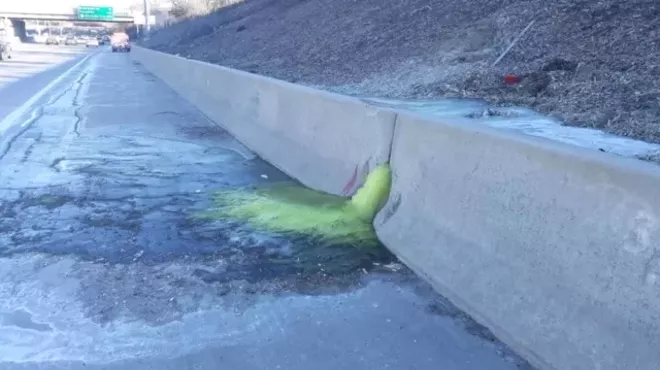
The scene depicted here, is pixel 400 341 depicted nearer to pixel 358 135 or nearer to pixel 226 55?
pixel 358 135

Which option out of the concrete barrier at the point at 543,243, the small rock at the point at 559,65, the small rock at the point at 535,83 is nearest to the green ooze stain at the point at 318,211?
the concrete barrier at the point at 543,243

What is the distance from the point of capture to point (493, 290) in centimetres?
527

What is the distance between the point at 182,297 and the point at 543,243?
2.66 meters

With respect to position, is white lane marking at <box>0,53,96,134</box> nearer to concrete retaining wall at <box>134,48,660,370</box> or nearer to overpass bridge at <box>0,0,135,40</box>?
concrete retaining wall at <box>134,48,660,370</box>

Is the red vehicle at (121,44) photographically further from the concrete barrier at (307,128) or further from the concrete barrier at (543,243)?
the concrete barrier at (543,243)

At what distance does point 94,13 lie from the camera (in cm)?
15538

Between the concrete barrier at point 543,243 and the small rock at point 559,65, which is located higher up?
the small rock at point 559,65

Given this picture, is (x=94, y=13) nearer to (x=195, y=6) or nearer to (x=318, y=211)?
(x=195, y=6)

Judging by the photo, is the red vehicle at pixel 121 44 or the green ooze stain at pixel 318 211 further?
the red vehicle at pixel 121 44

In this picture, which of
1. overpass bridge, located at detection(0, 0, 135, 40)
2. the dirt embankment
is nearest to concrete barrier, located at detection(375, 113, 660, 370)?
the dirt embankment

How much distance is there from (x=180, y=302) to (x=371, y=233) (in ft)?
7.45

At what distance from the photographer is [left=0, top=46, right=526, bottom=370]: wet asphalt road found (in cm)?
487

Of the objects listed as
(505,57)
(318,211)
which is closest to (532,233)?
(318,211)

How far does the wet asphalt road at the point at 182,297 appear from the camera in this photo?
192 inches
